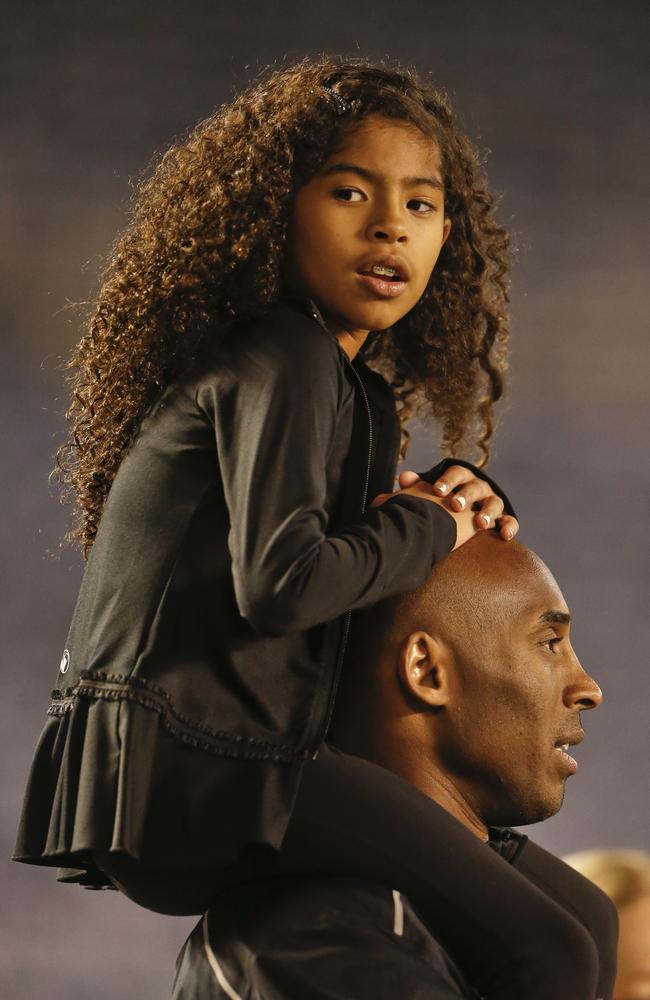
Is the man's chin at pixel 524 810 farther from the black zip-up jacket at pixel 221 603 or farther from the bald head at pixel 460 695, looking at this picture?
the black zip-up jacket at pixel 221 603

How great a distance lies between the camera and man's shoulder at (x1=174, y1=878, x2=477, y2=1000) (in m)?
1.83

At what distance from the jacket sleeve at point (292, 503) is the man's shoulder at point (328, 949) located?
337mm

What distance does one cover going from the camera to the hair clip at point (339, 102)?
2082 millimetres

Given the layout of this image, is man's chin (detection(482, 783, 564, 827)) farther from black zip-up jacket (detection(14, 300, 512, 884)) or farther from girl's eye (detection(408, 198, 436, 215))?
girl's eye (detection(408, 198, 436, 215))

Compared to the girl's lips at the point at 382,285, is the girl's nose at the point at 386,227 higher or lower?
higher

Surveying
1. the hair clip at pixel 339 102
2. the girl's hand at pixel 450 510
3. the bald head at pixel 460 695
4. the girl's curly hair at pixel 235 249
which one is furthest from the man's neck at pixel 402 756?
the hair clip at pixel 339 102

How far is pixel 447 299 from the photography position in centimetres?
237

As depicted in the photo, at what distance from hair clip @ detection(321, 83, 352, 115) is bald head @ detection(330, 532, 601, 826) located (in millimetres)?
614

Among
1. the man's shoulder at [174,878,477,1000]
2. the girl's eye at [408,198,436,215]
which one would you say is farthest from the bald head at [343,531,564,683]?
the girl's eye at [408,198,436,215]

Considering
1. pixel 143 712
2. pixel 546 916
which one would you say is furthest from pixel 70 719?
pixel 546 916

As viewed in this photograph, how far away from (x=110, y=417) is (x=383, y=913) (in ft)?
2.49

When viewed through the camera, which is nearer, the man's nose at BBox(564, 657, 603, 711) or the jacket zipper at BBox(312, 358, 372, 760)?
the jacket zipper at BBox(312, 358, 372, 760)

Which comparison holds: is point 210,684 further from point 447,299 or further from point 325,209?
point 447,299

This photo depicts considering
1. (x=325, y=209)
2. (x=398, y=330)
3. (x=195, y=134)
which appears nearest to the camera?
(x=325, y=209)
